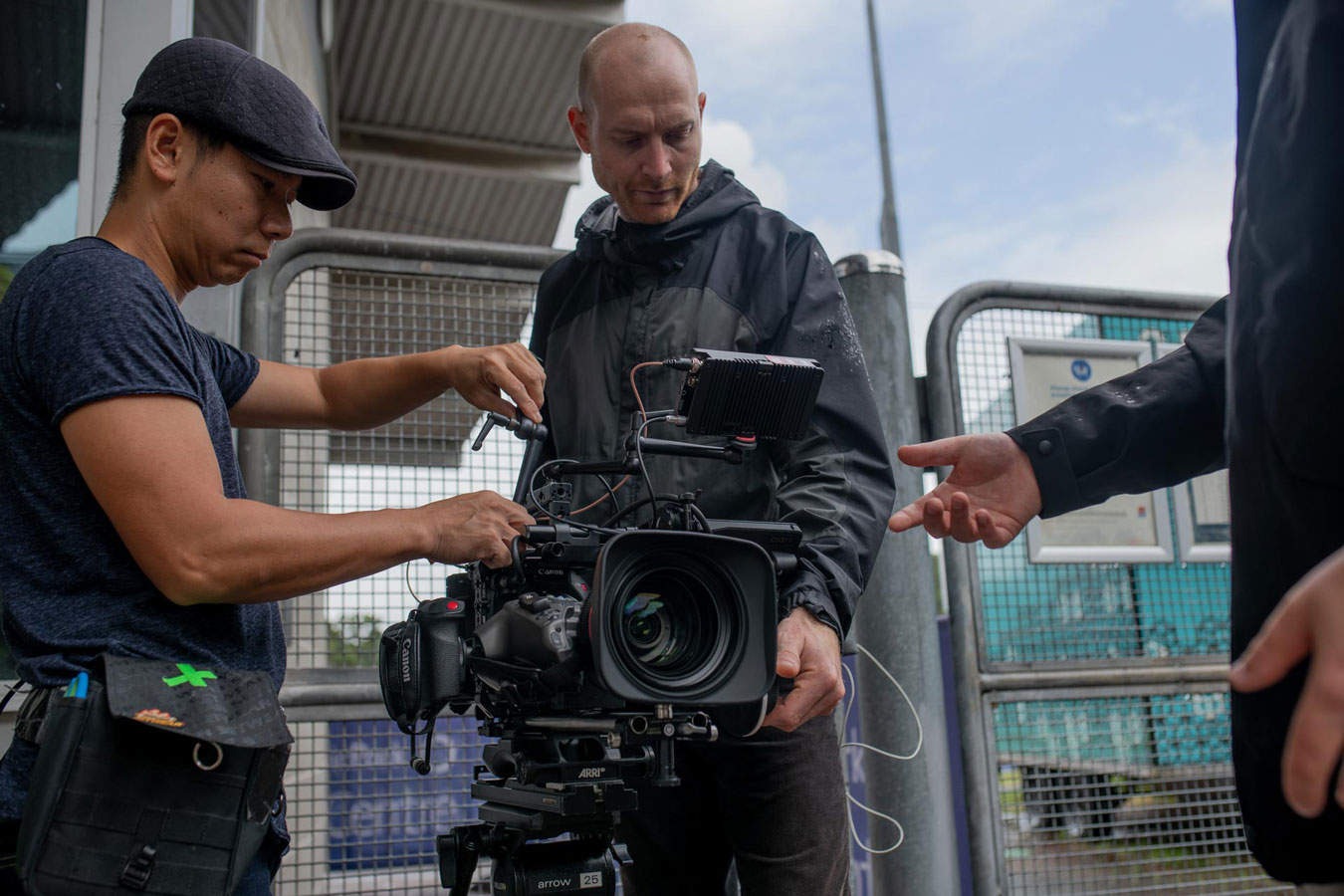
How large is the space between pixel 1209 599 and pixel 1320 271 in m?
2.80

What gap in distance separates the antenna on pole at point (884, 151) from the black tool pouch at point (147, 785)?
1224 centimetres

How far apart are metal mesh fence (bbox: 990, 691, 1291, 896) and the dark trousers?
132cm

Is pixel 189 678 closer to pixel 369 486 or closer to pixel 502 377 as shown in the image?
pixel 502 377

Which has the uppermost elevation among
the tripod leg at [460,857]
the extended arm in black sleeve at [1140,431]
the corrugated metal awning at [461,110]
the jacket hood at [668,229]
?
the corrugated metal awning at [461,110]

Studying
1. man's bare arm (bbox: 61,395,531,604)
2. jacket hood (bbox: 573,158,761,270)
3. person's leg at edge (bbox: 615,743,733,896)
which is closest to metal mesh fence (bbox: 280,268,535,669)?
jacket hood (bbox: 573,158,761,270)

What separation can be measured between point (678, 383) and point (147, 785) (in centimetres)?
108

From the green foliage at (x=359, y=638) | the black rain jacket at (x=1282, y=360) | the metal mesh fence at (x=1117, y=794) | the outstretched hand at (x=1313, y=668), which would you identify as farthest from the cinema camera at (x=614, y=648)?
the metal mesh fence at (x=1117, y=794)

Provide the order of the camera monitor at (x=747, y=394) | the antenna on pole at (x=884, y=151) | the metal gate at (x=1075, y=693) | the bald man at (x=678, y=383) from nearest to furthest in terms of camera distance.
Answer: the camera monitor at (x=747, y=394), the bald man at (x=678, y=383), the metal gate at (x=1075, y=693), the antenna on pole at (x=884, y=151)

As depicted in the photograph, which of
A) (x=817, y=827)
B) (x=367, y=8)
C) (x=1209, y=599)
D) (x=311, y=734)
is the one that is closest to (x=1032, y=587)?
(x=1209, y=599)

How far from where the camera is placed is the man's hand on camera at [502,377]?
191 centimetres

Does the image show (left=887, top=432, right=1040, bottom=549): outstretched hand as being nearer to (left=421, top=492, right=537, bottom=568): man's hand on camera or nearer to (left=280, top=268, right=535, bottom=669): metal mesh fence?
(left=421, top=492, right=537, bottom=568): man's hand on camera

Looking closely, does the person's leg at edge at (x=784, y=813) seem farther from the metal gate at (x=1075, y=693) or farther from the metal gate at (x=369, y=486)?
the metal gate at (x=1075, y=693)

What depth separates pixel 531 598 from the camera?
145 cm

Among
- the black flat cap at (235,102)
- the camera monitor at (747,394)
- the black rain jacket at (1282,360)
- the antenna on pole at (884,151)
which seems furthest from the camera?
the antenna on pole at (884,151)
